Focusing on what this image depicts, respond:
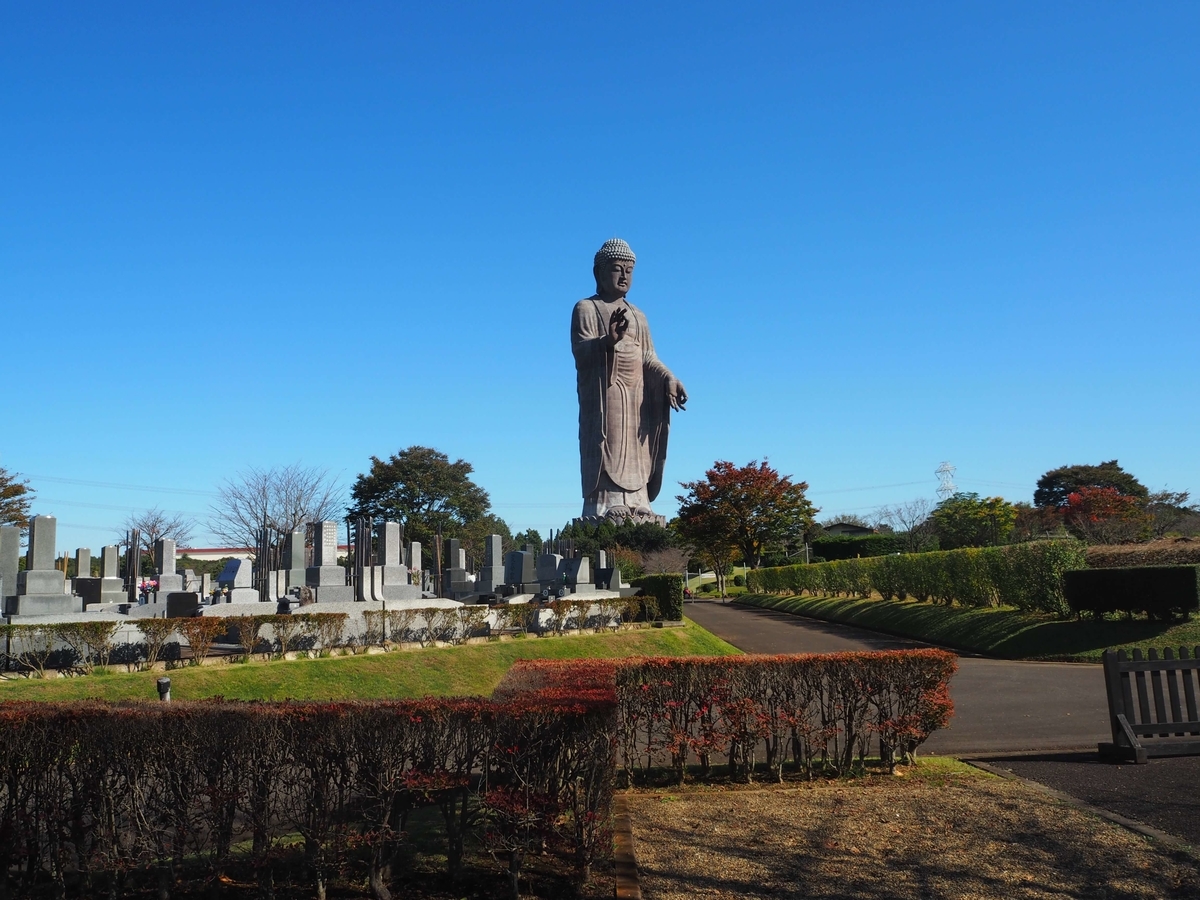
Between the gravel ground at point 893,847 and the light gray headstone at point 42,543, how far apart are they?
612 inches

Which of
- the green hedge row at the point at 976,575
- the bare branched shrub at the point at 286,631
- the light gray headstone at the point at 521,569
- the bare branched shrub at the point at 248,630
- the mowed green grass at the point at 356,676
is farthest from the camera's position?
the light gray headstone at the point at 521,569

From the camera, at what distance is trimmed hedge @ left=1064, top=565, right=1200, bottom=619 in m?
17.5

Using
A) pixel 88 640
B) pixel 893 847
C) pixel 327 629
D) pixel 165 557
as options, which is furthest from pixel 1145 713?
pixel 165 557

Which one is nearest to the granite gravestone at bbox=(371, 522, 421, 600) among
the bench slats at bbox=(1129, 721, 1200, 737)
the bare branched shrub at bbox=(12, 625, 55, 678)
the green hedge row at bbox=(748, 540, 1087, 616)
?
the bare branched shrub at bbox=(12, 625, 55, 678)

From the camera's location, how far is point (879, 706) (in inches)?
340

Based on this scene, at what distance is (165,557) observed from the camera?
26.7 metres

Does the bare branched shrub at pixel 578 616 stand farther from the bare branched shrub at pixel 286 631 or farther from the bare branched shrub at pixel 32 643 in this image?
the bare branched shrub at pixel 32 643

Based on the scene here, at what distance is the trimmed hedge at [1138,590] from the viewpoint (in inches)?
690

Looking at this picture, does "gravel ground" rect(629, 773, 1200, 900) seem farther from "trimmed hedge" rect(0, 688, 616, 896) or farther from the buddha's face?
the buddha's face

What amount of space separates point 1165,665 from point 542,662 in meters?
6.16

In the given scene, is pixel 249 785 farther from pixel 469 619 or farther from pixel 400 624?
pixel 469 619

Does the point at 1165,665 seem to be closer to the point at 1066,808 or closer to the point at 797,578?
the point at 1066,808

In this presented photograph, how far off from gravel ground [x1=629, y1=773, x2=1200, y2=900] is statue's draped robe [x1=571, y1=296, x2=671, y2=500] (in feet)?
135

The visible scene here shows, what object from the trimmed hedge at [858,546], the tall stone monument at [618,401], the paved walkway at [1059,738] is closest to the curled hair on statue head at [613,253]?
the tall stone monument at [618,401]
